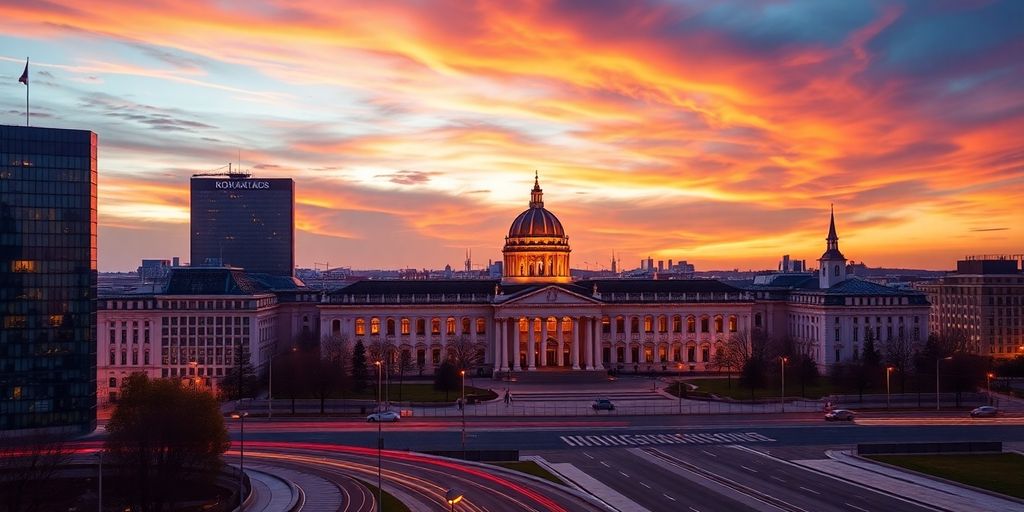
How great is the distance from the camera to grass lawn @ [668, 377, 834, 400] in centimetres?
11481

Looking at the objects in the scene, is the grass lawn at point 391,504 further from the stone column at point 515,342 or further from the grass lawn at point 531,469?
the stone column at point 515,342

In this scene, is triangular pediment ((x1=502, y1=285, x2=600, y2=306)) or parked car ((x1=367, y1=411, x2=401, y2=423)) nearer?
parked car ((x1=367, y1=411, x2=401, y2=423))

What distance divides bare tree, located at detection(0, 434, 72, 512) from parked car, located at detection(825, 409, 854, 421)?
229 ft

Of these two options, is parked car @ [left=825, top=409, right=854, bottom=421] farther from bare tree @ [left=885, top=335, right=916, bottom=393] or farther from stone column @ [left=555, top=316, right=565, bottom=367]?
stone column @ [left=555, top=316, right=565, bottom=367]

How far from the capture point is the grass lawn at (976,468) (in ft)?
207

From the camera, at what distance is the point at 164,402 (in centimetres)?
6581

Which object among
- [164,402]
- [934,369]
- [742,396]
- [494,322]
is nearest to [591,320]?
[494,322]

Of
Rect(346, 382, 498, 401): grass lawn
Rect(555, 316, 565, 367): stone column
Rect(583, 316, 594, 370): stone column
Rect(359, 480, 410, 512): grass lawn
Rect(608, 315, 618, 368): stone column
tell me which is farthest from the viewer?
Rect(608, 315, 618, 368): stone column

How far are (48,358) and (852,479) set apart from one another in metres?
74.9

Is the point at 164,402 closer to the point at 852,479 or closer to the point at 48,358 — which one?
the point at 48,358

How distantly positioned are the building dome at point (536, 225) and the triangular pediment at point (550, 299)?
20059 millimetres

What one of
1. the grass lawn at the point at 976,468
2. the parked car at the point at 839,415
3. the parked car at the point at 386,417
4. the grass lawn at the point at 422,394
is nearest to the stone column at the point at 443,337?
the grass lawn at the point at 422,394

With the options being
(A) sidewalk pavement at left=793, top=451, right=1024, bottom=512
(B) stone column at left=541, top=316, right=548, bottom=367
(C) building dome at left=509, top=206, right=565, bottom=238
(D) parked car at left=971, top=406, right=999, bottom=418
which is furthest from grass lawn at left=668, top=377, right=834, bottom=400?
(C) building dome at left=509, top=206, right=565, bottom=238

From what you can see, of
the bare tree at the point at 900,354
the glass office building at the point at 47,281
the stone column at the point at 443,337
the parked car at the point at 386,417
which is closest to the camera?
the glass office building at the point at 47,281
